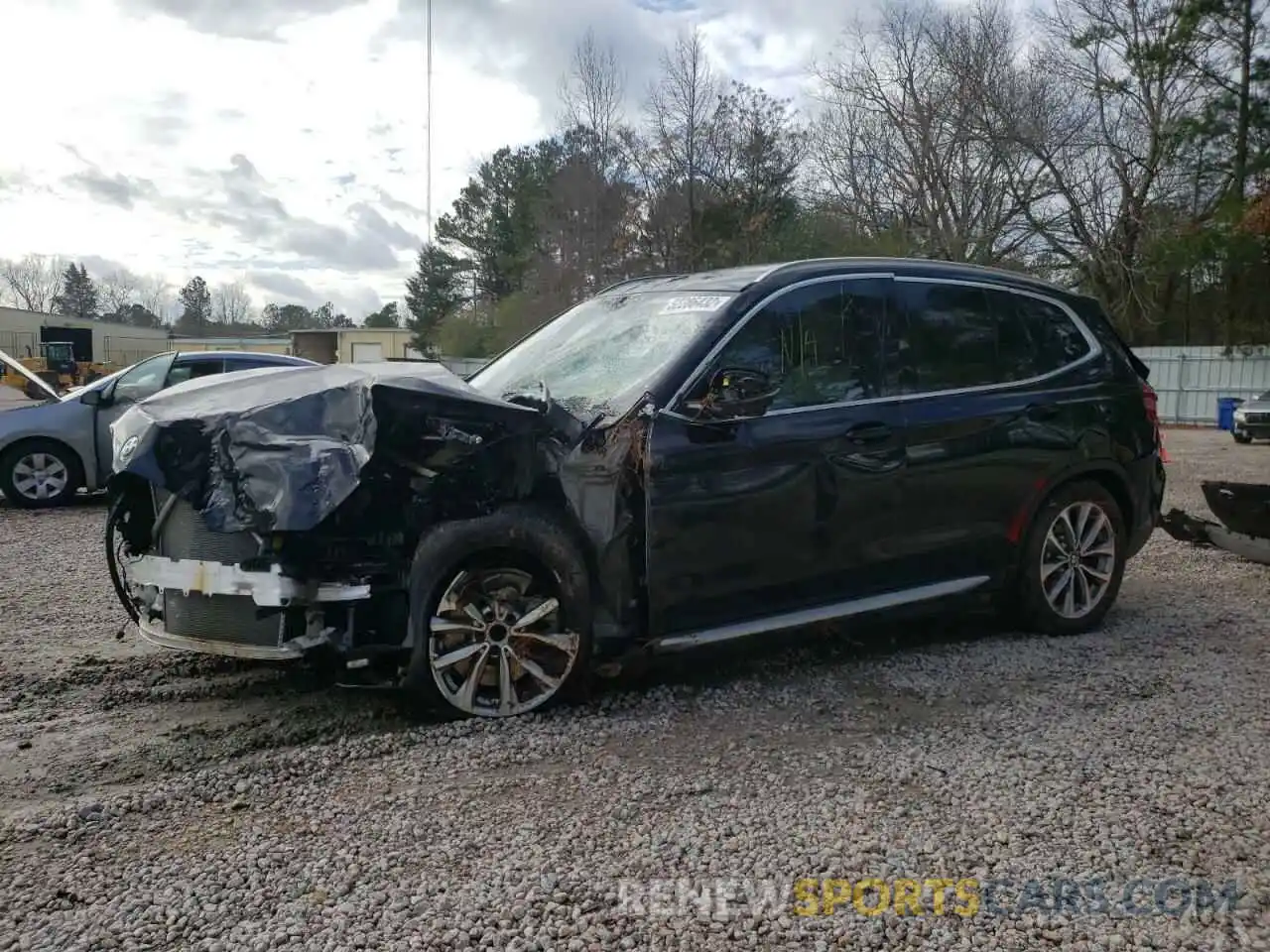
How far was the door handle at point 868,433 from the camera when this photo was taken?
15.0ft

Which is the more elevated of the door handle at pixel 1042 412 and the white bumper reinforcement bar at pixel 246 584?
the door handle at pixel 1042 412

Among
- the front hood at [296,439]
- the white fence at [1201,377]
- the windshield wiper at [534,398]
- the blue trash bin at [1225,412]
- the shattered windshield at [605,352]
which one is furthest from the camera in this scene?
the white fence at [1201,377]

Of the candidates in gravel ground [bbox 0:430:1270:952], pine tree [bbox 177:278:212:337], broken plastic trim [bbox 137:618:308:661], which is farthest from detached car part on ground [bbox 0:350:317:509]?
pine tree [bbox 177:278:212:337]

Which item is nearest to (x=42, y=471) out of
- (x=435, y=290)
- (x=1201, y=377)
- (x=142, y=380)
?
(x=142, y=380)

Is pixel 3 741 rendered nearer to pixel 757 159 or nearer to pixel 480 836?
pixel 480 836

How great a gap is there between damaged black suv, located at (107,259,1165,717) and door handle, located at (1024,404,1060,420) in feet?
0.07

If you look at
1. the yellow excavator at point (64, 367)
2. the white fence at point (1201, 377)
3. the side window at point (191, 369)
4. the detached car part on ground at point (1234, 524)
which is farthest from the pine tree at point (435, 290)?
the detached car part on ground at point (1234, 524)

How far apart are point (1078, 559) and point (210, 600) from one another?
14.0ft

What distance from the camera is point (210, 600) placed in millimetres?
3840

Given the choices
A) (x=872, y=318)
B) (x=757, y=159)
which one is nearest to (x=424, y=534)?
(x=872, y=318)

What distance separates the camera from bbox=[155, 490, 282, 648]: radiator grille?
3783 mm

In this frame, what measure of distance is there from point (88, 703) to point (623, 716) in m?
2.31

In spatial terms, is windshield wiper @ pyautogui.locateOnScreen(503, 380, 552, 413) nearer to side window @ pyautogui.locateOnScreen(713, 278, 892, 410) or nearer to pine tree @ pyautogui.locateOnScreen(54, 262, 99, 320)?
side window @ pyautogui.locateOnScreen(713, 278, 892, 410)

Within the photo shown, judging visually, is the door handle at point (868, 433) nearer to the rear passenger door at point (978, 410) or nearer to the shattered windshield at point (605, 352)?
the rear passenger door at point (978, 410)
